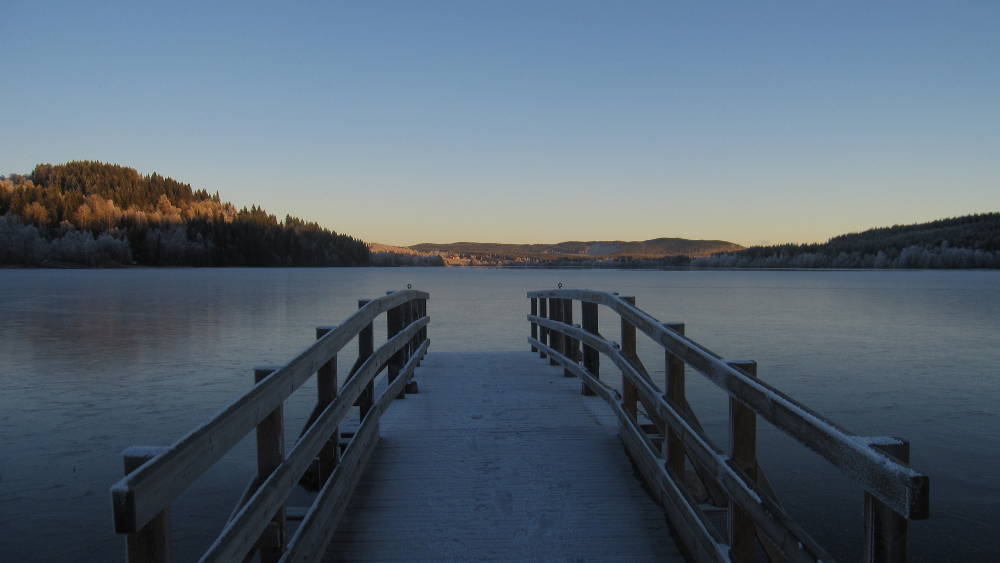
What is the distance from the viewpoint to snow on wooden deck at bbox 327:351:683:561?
3.70 metres

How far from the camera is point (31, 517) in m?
5.71

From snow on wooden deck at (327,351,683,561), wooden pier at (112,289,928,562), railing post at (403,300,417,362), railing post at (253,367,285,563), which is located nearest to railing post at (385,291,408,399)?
wooden pier at (112,289,928,562)

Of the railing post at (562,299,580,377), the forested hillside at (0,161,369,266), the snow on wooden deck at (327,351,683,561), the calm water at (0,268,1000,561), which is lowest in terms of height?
the calm water at (0,268,1000,561)

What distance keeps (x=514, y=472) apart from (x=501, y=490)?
1.19 ft

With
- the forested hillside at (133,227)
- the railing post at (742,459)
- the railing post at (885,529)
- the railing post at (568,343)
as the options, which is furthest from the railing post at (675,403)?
the forested hillside at (133,227)

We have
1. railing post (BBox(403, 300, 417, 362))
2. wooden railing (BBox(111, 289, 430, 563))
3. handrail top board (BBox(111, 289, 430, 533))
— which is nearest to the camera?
handrail top board (BBox(111, 289, 430, 533))

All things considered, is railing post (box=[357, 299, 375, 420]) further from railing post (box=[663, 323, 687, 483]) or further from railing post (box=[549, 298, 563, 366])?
railing post (box=[549, 298, 563, 366])

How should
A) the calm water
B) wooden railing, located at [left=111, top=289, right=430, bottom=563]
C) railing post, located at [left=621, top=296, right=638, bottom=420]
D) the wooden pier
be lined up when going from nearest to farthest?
wooden railing, located at [left=111, top=289, right=430, bottom=563]
the wooden pier
railing post, located at [left=621, top=296, right=638, bottom=420]
the calm water

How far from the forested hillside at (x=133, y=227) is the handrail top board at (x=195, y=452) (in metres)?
143

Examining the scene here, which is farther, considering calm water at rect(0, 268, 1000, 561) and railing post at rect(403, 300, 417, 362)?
railing post at rect(403, 300, 417, 362)

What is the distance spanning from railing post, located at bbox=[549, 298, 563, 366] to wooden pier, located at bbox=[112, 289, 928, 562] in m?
2.21

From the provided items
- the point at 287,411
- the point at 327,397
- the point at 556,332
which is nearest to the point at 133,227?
the point at 287,411

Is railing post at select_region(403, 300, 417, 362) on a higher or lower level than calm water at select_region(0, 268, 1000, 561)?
higher

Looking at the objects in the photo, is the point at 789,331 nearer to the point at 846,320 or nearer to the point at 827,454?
the point at 846,320
